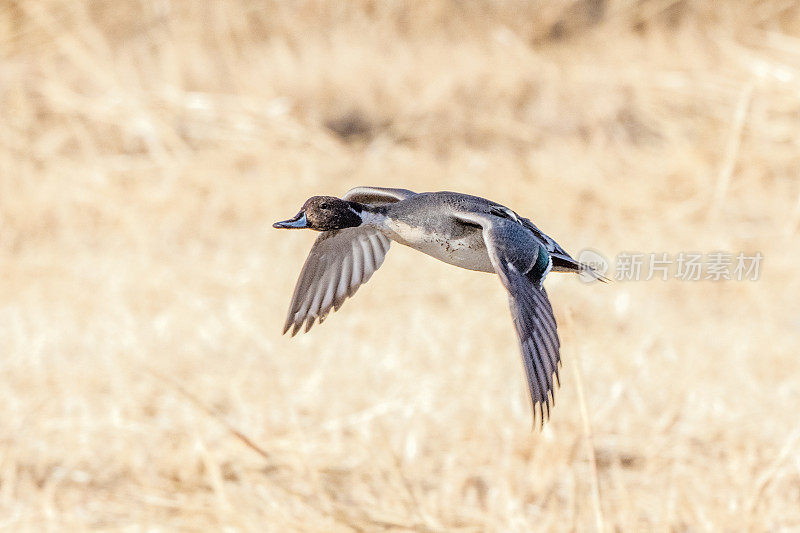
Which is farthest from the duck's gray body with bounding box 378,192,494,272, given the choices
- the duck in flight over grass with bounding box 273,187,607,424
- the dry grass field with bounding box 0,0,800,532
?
the dry grass field with bounding box 0,0,800,532

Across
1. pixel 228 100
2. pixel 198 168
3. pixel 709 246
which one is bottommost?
pixel 709 246

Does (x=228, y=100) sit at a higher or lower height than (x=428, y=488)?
higher

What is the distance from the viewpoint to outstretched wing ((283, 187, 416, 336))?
39 centimetres

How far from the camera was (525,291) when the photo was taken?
1.09 feet

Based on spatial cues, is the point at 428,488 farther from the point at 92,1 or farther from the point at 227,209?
the point at 92,1

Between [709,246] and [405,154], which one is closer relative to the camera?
[709,246]

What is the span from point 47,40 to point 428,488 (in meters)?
1.40

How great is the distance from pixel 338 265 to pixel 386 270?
57.3 inches

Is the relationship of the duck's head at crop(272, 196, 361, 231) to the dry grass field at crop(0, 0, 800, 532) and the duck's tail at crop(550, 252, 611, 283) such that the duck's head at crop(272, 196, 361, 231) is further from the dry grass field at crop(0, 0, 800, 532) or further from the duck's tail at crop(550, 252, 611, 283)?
the dry grass field at crop(0, 0, 800, 532)

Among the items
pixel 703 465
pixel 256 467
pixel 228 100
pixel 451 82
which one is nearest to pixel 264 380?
pixel 256 467

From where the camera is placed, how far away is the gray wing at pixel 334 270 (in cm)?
39

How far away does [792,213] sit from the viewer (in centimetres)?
204

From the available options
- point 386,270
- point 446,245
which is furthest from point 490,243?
point 386,270

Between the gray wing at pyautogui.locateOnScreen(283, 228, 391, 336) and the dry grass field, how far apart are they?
0.57m
